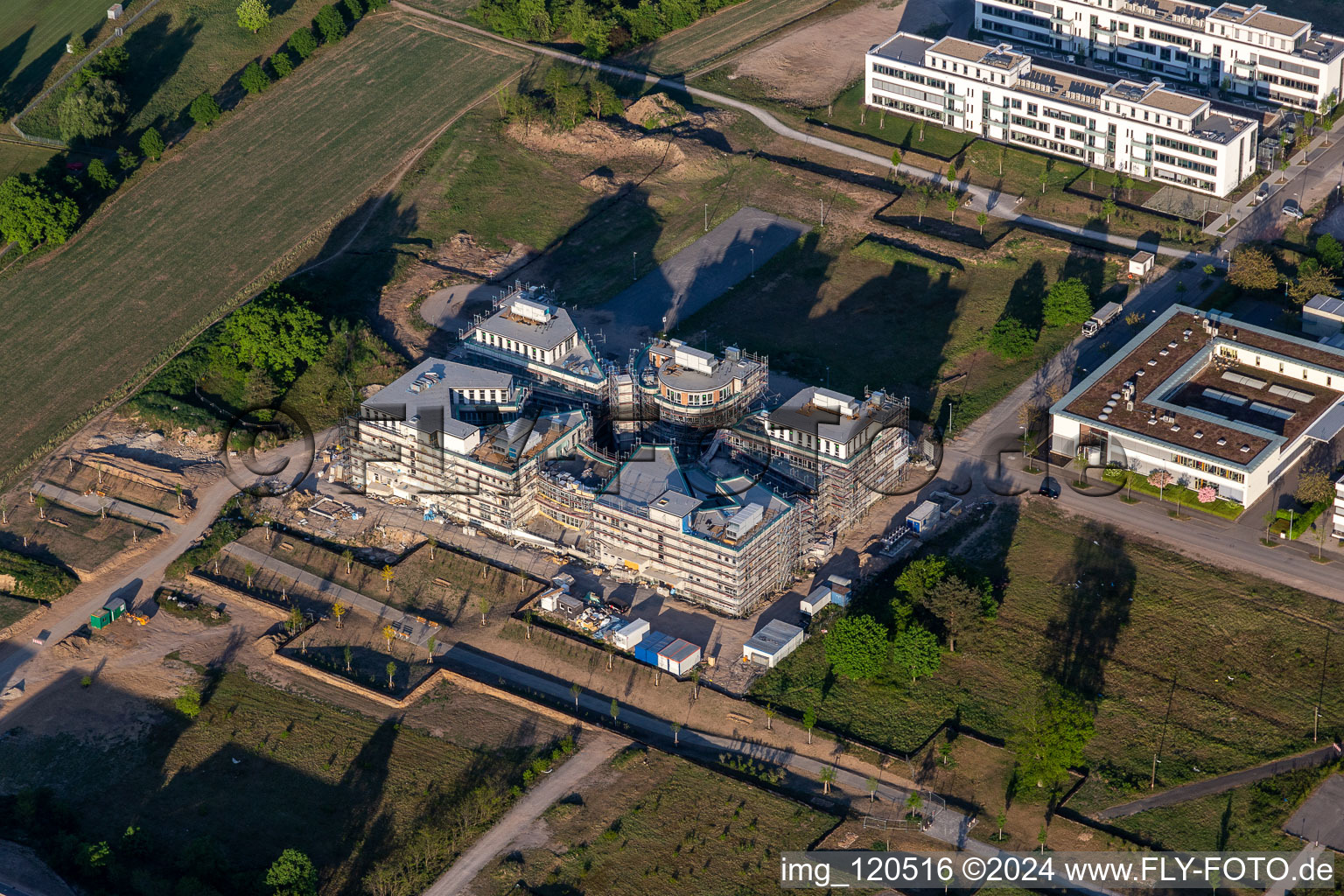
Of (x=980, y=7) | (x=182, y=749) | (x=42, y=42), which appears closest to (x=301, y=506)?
(x=182, y=749)

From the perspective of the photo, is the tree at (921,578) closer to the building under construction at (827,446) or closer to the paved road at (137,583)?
the building under construction at (827,446)

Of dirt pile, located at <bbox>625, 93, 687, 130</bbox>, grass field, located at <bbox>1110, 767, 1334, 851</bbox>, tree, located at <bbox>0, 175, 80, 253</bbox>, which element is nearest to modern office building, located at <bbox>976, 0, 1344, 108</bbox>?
dirt pile, located at <bbox>625, 93, 687, 130</bbox>

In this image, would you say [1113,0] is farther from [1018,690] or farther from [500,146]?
[1018,690]

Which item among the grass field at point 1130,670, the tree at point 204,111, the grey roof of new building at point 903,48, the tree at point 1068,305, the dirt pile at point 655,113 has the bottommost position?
the grass field at point 1130,670

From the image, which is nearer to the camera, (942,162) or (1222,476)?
(1222,476)

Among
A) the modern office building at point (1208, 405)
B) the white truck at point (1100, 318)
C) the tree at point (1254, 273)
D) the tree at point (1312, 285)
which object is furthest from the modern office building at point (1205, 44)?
the modern office building at point (1208, 405)
